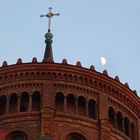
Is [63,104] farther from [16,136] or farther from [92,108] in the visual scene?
[16,136]

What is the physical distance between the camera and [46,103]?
159ft

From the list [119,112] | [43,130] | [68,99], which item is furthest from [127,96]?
[43,130]

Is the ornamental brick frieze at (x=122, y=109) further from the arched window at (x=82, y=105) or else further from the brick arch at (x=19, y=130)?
the brick arch at (x=19, y=130)

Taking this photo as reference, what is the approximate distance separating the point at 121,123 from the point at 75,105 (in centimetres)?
417

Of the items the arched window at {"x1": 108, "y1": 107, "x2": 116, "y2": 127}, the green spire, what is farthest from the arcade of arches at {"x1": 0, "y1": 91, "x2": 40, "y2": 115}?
the green spire

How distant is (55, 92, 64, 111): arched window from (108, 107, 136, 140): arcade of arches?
3716 mm

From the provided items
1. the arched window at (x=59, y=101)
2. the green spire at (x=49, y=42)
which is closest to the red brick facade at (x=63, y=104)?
the arched window at (x=59, y=101)

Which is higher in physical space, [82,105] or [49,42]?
[49,42]

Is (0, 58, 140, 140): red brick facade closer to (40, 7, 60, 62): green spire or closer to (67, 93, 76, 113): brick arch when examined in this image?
(67, 93, 76, 113): brick arch

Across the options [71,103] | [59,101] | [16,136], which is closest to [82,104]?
[71,103]

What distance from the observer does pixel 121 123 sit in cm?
5094

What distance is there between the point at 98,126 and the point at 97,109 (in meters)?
1.41

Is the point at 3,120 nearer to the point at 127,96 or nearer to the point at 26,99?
the point at 26,99

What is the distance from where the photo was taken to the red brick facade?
4788cm
